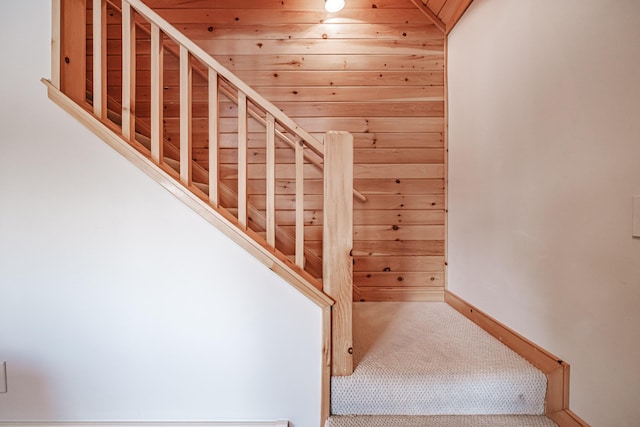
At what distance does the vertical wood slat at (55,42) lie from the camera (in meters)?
1.32

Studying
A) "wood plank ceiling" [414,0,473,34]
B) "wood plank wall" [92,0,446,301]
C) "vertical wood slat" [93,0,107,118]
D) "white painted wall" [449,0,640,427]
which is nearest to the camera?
"white painted wall" [449,0,640,427]

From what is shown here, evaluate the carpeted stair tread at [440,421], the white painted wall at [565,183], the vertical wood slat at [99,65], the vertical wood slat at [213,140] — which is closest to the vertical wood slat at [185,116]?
the vertical wood slat at [213,140]

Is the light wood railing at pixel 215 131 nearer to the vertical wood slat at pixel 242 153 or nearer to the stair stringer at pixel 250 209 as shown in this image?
the vertical wood slat at pixel 242 153

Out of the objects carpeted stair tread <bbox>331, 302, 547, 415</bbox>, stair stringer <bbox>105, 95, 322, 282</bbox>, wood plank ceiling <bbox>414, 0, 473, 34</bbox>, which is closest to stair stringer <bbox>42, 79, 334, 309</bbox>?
carpeted stair tread <bbox>331, 302, 547, 415</bbox>

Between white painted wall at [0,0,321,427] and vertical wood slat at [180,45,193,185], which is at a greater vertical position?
vertical wood slat at [180,45,193,185]

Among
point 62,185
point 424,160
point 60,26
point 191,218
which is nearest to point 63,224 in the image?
point 62,185

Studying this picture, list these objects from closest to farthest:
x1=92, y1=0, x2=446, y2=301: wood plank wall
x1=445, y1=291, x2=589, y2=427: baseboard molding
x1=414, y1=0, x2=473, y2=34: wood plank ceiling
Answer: x1=445, y1=291, x2=589, y2=427: baseboard molding → x1=414, y1=0, x2=473, y2=34: wood plank ceiling → x1=92, y1=0, x2=446, y2=301: wood plank wall

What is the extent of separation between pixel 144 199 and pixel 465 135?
1.99 metres

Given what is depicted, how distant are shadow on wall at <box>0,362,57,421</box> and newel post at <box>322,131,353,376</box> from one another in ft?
4.26

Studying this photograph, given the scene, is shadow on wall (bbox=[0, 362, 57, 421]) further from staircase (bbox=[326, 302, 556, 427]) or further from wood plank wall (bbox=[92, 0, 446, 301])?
wood plank wall (bbox=[92, 0, 446, 301])

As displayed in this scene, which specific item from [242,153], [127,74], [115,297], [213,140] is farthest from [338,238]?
[127,74]

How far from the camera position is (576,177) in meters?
1.17

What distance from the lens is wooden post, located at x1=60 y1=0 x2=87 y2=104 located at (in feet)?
4.38

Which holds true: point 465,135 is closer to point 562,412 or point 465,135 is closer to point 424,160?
point 424,160
